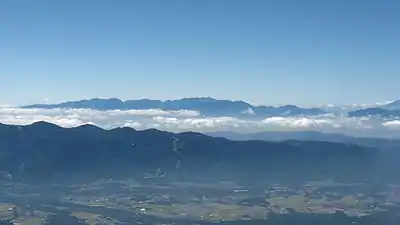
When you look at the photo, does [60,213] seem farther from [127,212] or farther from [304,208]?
[304,208]

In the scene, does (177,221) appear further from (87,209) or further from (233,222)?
(87,209)

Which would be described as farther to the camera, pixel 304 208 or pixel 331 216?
pixel 304 208

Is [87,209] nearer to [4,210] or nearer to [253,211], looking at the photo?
→ [4,210]

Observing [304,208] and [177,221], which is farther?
[304,208]

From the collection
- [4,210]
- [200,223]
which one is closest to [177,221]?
[200,223]

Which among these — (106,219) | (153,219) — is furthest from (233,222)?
(106,219)

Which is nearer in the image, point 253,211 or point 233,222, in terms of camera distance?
point 233,222

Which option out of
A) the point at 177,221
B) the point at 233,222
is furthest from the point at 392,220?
the point at 177,221
